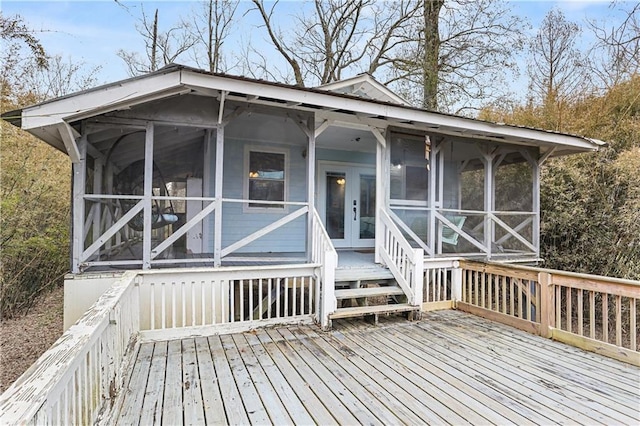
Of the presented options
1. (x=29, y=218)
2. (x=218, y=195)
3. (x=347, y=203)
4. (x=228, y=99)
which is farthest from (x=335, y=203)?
(x=29, y=218)

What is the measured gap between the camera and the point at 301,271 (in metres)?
4.77

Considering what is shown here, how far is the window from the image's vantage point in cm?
672

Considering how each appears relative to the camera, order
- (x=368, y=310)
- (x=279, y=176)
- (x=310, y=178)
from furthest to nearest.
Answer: (x=279, y=176) < (x=310, y=178) < (x=368, y=310)

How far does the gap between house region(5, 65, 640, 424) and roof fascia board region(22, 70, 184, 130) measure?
0.06ft

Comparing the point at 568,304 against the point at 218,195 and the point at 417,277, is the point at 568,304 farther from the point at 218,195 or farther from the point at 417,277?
the point at 218,195

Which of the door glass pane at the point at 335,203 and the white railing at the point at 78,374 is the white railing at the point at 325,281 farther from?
the door glass pane at the point at 335,203

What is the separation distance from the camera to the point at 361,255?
6641 millimetres

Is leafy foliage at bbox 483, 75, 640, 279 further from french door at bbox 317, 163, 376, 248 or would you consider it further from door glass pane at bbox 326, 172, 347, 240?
door glass pane at bbox 326, 172, 347, 240

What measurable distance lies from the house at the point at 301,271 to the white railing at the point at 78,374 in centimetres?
1

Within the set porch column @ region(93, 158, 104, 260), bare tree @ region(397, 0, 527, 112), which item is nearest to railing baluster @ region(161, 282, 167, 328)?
porch column @ region(93, 158, 104, 260)

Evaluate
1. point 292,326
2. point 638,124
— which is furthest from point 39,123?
point 638,124

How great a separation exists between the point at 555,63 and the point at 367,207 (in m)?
6.91

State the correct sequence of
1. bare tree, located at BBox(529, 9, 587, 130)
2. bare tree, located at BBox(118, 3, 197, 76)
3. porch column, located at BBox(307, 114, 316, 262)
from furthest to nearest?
bare tree, located at BBox(118, 3, 197, 76) → bare tree, located at BBox(529, 9, 587, 130) → porch column, located at BBox(307, 114, 316, 262)

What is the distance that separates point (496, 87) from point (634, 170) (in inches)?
252
